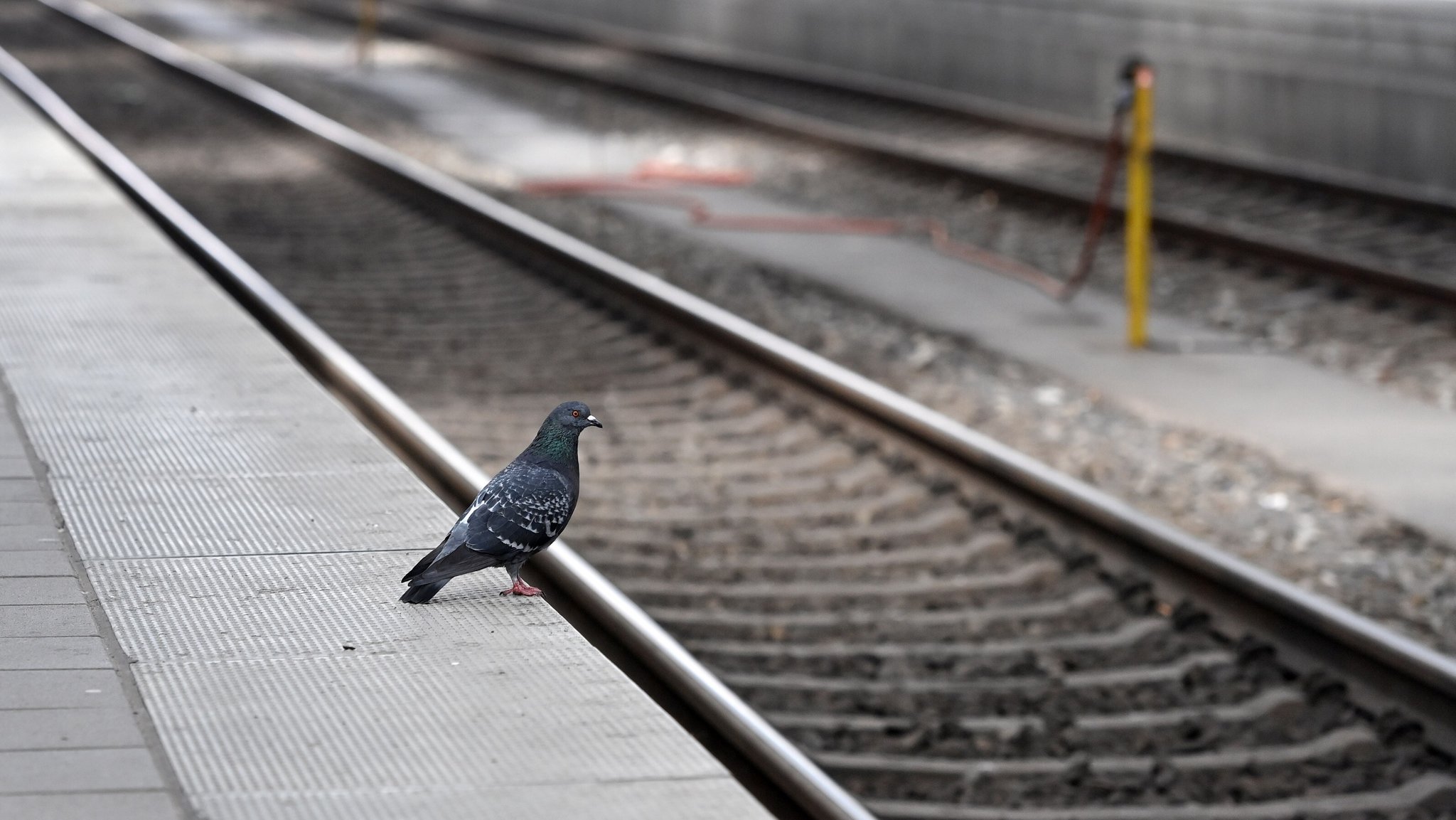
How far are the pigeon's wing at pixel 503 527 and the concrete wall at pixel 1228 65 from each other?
440 inches

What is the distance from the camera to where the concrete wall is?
607 inches

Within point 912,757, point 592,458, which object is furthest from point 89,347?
point 912,757

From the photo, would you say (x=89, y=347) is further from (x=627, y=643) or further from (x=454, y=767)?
(x=454, y=767)

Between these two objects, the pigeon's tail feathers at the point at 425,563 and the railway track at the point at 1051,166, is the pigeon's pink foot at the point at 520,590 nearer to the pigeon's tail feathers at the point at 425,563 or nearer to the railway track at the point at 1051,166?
the pigeon's tail feathers at the point at 425,563

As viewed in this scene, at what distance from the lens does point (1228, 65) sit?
17.4 metres

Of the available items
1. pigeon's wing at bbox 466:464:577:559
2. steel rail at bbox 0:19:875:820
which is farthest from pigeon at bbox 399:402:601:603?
steel rail at bbox 0:19:875:820

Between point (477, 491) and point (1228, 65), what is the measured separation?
491 inches

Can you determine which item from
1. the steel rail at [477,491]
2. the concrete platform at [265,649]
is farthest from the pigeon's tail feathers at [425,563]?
the steel rail at [477,491]

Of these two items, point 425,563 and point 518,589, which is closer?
point 425,563

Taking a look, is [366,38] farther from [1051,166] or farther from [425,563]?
[425,563]

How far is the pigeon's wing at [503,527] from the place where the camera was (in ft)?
14.9

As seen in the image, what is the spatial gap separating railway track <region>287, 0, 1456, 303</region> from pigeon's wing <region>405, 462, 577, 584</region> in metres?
7.79

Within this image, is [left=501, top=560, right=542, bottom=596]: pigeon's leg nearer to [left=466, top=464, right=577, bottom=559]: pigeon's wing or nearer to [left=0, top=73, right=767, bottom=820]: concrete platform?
[left=0, top=73, right=767, bottom=820]: concrete platform

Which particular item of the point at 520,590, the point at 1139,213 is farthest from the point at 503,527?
the point at 1139,213
